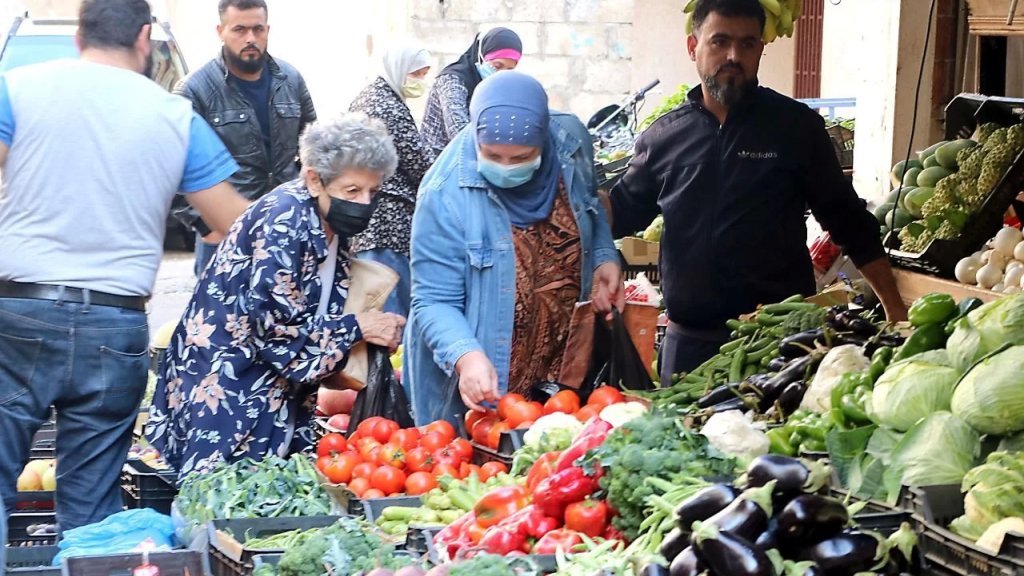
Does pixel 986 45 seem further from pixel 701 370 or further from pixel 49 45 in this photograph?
pixel 49 45

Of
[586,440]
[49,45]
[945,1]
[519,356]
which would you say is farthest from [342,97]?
[586,440]

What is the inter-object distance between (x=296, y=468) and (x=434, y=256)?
893 mm

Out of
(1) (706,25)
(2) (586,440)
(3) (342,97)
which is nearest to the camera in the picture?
(2) (586,440)

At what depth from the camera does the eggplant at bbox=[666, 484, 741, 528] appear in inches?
109

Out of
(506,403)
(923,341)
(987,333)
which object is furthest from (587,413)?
(987,333)

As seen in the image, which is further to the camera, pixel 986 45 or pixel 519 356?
pixel 986 45

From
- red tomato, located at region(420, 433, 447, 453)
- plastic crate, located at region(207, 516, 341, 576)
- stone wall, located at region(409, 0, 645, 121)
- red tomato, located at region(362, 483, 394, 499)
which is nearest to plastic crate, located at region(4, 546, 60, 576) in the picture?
plastic crate, located at region(207, 516, 341, 576)

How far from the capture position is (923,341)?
12.1 ft

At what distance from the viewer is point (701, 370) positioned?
485cm

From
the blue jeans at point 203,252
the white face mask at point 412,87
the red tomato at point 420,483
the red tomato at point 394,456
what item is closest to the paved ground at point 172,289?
the blue jeans at point 203,252

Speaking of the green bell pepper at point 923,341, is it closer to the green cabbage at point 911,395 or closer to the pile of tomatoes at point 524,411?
the green cabbage at point 911,395

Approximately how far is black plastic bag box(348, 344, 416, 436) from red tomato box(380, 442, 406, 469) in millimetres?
399

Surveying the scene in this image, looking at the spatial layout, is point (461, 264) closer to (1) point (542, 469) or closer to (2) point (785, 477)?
(1) point (542, 469)

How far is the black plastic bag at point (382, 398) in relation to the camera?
4.88 m
